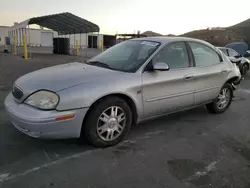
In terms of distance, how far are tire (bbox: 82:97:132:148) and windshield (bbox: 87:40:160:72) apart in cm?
59

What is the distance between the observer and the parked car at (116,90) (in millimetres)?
2973

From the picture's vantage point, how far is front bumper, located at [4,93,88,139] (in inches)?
113

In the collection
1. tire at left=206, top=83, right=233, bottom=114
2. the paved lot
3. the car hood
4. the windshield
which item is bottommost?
the paved lot

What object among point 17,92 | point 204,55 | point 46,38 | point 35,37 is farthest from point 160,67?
point 46,38

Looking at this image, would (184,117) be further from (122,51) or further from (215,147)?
(122,51)

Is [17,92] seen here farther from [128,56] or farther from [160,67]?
[160,67]

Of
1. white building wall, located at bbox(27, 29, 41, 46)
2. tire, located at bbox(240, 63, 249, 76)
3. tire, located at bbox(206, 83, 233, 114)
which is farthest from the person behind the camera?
white building wall, located at bbox(27, 29, 41, 46)

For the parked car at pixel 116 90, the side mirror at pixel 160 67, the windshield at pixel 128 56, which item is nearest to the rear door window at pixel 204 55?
the parked car at pixel 116 90

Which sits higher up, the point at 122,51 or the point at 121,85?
the point at 122,51

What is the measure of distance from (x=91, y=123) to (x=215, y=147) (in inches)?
73.7

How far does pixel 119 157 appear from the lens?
3.18m

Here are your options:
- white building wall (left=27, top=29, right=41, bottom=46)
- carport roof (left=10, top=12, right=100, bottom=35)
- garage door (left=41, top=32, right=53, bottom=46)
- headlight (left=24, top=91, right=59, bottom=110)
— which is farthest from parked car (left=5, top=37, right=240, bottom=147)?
garage door (left=41, top=32, right=53, bottom=46)

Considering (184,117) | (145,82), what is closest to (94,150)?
(145,82)

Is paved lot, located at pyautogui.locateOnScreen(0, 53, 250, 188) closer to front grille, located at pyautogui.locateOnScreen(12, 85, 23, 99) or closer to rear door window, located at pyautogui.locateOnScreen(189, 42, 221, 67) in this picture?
front grille, located at pyautogui.locateOnScreen(12, 85, 23, 99)
